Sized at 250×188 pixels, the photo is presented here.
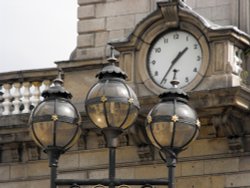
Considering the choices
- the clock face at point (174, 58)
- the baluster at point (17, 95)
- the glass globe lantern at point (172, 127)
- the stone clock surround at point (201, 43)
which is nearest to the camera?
the glass globe lantern at point (172, 127)

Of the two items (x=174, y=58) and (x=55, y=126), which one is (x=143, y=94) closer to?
(x=174, y=58)

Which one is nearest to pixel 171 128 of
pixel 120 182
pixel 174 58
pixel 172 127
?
pixel 172 127

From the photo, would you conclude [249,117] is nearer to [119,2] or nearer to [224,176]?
[224,176]

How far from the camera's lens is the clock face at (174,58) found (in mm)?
23516

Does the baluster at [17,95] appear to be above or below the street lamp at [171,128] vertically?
above

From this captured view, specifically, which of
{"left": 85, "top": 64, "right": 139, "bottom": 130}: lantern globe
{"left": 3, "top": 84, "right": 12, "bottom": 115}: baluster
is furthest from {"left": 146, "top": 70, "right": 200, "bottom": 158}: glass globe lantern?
{"left": 3, "top": 84, "right": 12, "bottom": 115}: baluster

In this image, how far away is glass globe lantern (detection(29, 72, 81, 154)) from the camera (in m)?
16.4

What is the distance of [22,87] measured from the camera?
1013 inches

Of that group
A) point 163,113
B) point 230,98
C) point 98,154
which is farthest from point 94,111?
point 98,154

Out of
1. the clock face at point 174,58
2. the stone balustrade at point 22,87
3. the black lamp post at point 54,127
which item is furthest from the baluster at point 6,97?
the black lamp post at point 54,127

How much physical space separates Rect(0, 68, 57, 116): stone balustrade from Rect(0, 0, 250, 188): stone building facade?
0.06 ft

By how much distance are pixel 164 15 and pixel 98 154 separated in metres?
2.84

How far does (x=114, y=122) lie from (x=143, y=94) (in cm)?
742

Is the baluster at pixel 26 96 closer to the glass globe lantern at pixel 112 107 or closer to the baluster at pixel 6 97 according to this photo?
the baluster at pixel 6 97
